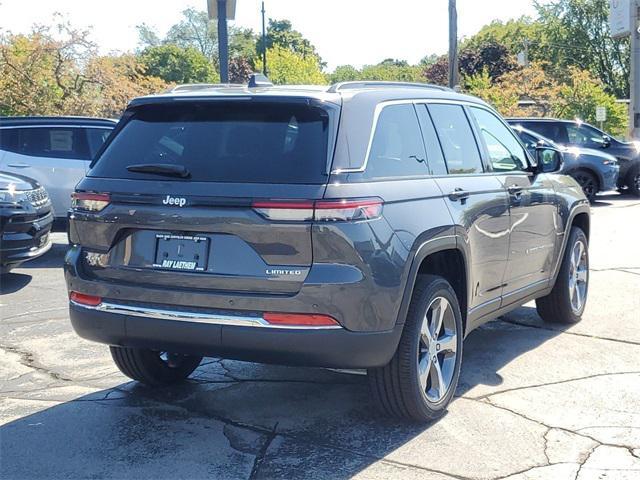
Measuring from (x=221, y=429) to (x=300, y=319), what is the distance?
0.97 meters

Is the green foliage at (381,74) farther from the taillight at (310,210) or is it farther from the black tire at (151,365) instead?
the taillight at (310,210)

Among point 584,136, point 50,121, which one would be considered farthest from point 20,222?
point 584,136

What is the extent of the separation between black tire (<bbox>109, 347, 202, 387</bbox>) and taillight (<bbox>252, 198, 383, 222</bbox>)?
1476 mm

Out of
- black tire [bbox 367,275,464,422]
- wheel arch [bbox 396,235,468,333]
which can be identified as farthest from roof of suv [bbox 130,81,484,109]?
black tire [bbox 367,275,464,422]

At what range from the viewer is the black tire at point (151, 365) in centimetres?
495

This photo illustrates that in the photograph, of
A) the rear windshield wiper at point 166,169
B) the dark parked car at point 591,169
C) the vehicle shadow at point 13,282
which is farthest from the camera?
the dark parked car at point 591,169

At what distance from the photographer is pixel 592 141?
1833cm

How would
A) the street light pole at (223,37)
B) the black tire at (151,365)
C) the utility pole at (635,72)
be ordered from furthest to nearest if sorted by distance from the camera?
the utility pole at (635,72), the street light pole at (223,37), the black tire at (151,365)

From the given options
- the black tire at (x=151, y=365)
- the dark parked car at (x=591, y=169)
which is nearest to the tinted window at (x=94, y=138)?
the black tire at (x=151, y=365)

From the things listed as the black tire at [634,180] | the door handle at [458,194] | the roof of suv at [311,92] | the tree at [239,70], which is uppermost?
the tree at [239,70]

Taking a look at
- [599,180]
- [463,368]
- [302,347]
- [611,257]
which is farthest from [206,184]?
[599,180]

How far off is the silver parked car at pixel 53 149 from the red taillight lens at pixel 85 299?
6.95 meters

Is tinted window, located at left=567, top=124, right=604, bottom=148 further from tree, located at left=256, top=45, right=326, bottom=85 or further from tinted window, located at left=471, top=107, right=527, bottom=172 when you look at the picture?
tree, located at left=256, top=45, right=326, bottom=85

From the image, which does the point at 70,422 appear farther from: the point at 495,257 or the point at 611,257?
the point at 611,257
